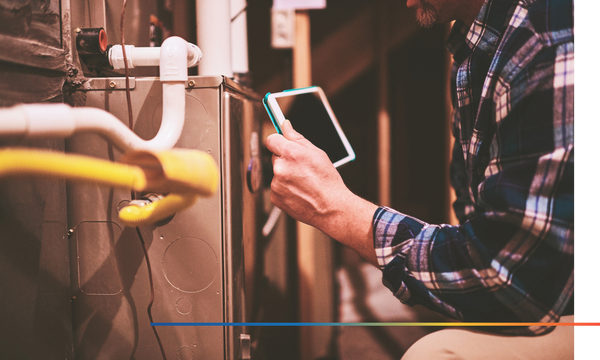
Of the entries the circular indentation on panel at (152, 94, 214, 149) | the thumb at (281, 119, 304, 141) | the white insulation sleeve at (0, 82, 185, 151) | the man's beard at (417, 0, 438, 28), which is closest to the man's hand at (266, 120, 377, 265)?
the thumb at (281, 119, 304, 141)

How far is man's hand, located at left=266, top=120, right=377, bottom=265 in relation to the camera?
52cm

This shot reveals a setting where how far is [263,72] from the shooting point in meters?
1.17

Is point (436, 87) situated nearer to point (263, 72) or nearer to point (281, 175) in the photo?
point (263, 72)

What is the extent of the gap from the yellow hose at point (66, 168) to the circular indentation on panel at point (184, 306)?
1.10 ft

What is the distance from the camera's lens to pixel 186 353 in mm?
571

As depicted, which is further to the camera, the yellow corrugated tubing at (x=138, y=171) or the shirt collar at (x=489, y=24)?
the shirt collar at (x=489, y=24)

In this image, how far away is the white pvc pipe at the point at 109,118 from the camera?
0.92 ft

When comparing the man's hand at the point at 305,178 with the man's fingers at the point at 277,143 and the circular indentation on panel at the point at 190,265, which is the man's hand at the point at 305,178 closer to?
the man's fingers at the point at 277,143

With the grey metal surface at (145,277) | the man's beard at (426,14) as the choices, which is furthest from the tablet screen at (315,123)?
A: the man's beard at (426,14)

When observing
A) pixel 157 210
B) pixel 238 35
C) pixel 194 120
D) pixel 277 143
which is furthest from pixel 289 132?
pixel 238 35

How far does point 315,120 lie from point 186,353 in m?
0.49

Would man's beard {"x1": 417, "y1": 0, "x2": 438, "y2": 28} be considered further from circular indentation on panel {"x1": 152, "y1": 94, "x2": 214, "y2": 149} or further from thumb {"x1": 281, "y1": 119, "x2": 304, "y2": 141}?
circular indentation on panel {"x1": 152, "y1": 94, "x2": 214, "y2": 149}

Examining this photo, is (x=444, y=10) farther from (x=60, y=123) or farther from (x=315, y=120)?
(x=60, y=123)

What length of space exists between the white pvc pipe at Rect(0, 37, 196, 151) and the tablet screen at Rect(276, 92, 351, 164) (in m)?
0.20
